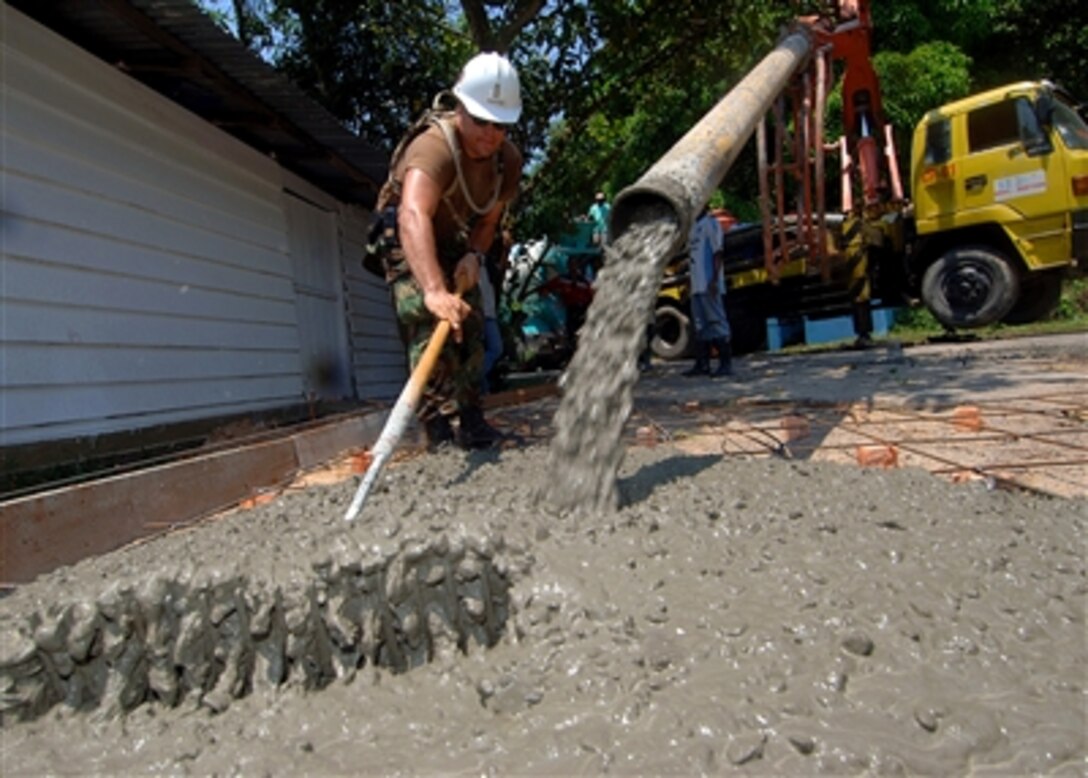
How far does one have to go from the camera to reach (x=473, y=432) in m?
3.20

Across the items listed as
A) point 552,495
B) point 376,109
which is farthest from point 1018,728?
point 376,109

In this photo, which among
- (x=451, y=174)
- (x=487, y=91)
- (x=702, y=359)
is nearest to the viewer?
(x=487, y=91)

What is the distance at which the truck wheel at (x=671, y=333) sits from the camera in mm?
10492

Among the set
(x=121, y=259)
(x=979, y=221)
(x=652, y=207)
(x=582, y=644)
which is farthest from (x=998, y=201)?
(x=582, y=644)

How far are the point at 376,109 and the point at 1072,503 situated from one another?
8957 millimetres

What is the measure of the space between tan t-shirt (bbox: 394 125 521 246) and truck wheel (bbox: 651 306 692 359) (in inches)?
295

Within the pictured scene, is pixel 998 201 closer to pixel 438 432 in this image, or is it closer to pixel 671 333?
pixel 671 333

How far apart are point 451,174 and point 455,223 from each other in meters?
0.29

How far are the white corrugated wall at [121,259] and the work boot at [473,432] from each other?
2.13 metres

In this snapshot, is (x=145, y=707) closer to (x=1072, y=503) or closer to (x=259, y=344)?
(x=1072, y=503)

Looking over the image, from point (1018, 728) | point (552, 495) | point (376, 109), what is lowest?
point (1018, 728)

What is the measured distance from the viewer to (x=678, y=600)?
141 cm

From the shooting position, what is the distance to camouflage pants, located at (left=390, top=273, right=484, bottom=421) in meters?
3.03

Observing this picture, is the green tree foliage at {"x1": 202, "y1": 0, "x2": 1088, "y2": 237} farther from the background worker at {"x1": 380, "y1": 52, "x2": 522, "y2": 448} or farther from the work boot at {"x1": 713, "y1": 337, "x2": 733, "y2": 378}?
the background worker at {"x1": 380, "y1": 52, "x2": 522, "y2": 448}
